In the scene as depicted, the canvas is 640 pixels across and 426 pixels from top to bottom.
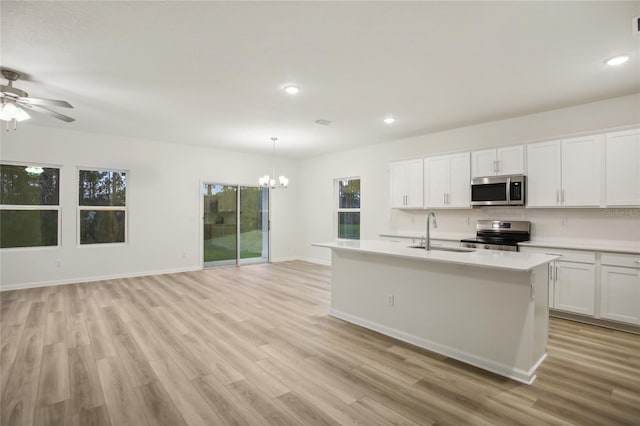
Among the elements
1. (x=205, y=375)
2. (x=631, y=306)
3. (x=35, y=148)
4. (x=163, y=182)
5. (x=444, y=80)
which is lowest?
(x=205, y=375)

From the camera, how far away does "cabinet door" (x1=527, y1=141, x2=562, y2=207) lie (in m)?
4.13

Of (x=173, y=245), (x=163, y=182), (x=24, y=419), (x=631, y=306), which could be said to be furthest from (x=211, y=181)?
(x=631, y=306)

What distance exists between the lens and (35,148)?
5344 millimetres

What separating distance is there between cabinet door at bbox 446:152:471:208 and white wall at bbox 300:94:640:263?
31cm

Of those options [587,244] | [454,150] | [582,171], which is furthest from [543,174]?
[454,150]

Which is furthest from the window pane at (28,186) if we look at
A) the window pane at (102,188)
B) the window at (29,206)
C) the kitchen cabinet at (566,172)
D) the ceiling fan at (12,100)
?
the kitchen cabinet at (566,172)

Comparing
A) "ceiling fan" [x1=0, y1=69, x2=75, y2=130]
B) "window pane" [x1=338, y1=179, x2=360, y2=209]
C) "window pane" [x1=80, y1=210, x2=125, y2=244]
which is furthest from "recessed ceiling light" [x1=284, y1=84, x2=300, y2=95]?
"window pane" [x1=80, y1=210, x2=125, y2=244]

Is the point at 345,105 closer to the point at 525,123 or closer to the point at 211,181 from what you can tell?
the point at 525,123

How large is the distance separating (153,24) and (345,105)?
95.8 inches

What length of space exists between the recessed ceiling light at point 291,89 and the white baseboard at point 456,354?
270cm

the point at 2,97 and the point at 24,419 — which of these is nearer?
the point at 24,419

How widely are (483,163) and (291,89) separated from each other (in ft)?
10.1

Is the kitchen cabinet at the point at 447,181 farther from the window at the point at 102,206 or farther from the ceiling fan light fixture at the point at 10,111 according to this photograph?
the window at the point at 102,206

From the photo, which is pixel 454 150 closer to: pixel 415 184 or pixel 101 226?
pixel 415 184
